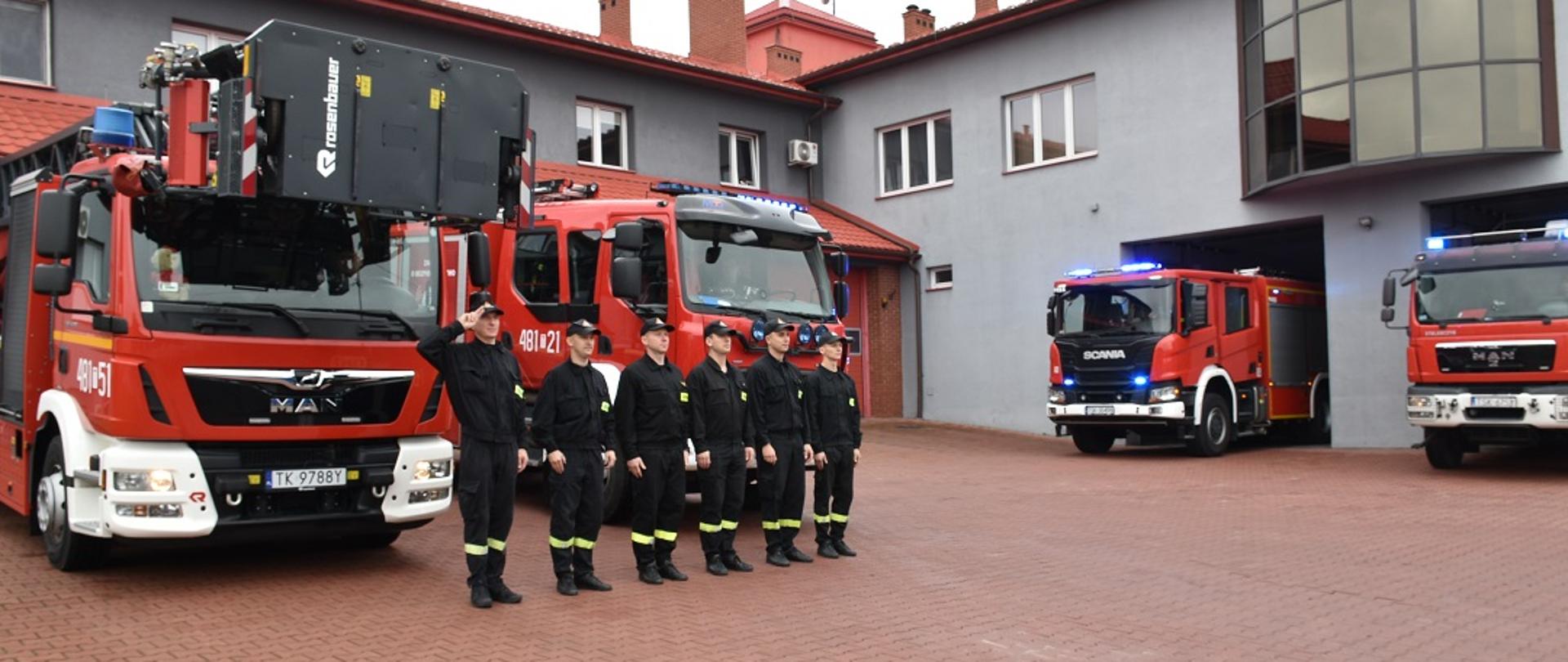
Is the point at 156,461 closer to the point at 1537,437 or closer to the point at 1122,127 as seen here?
the point at 1537,437

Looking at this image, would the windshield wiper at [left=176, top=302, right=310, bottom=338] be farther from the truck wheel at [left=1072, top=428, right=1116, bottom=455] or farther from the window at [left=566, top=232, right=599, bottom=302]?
the truck wheel at [left=1072, top=428, right=1116, bottom=455]

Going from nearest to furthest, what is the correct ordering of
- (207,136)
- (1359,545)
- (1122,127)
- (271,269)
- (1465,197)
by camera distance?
1. (207,136)
2. (271,269)
3. (1359,545)
4. (1465,197)
5. (1122,127)

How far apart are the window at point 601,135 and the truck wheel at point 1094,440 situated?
9459mm

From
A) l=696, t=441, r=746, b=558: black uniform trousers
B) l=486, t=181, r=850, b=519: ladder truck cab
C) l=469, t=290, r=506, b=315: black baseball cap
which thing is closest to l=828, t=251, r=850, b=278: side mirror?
l=486, t=181, r=850, b=519: ladder truck cab

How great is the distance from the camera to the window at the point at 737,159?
2389 centimetres

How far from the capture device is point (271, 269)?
291 inches

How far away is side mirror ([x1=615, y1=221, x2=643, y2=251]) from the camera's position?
9656 millimetres

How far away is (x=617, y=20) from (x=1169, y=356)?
1486 cm

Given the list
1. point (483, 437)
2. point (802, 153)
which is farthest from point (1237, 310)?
point (483, 437)

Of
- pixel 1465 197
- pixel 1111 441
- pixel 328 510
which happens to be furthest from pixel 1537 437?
pixel 328 510

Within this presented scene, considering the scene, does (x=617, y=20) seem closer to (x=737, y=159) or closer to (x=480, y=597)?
(x=737, y=159)

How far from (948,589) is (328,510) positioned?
394 centimetres

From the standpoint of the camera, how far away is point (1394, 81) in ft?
53.5

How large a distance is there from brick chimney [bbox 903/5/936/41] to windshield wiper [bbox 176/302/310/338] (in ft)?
77.7
